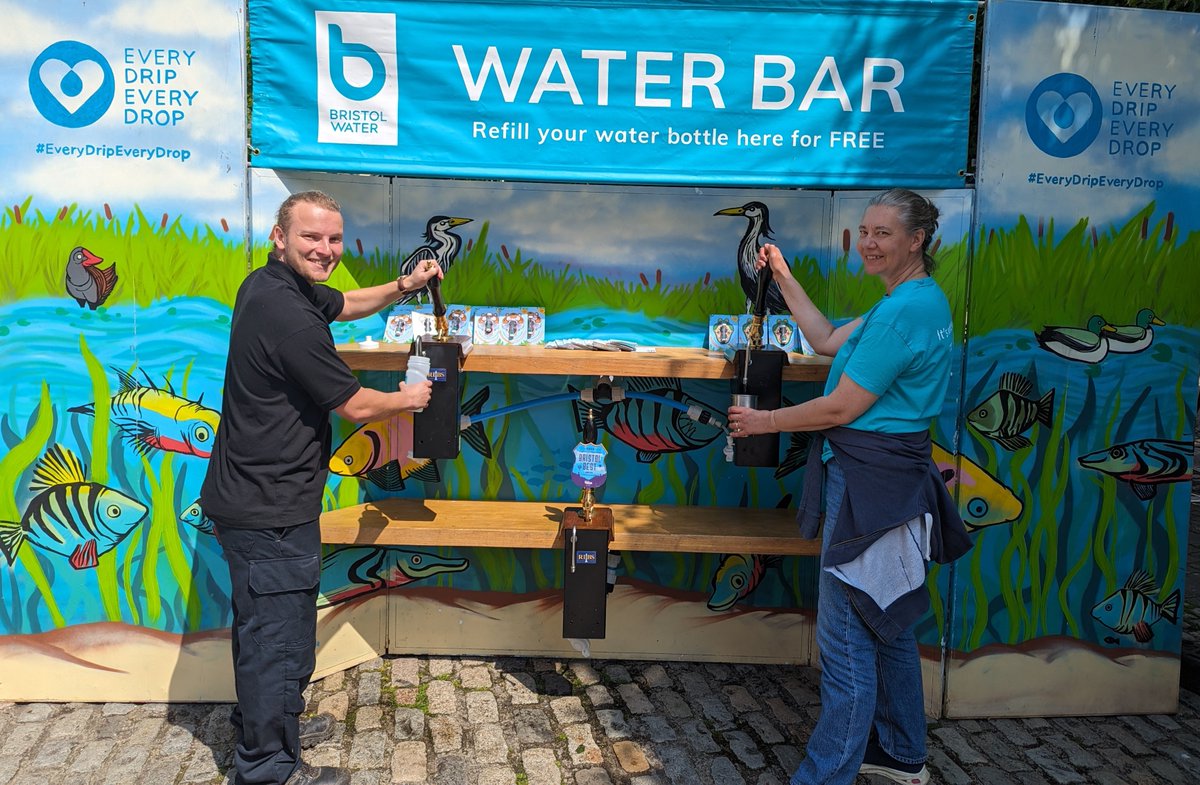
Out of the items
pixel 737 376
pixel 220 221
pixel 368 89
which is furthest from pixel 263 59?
pixel 737 376

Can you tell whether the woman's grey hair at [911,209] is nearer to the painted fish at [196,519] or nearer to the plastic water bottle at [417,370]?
the plastic water bottle at [417,370]

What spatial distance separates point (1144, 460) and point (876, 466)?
1.66 meters

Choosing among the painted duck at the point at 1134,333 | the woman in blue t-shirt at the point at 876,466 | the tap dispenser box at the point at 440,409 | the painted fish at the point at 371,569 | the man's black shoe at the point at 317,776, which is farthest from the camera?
the painted fish at the point at 371,569

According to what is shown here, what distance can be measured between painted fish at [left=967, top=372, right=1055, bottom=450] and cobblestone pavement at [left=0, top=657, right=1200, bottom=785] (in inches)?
47.5

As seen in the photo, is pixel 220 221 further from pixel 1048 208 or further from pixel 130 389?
pixel 1048 208

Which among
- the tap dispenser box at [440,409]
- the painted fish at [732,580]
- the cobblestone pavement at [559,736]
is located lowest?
the cobblestone pavement at [559,736]

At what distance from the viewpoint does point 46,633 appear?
3.74m

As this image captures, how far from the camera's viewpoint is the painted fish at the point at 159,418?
3643 millimetres

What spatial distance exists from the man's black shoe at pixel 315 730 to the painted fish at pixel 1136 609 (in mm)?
3184

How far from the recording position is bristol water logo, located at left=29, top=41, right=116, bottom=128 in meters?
3.46

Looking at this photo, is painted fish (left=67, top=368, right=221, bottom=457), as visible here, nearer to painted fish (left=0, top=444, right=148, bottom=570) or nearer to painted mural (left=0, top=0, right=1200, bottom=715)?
painted mural (left=0, top=0, right=1200, bottom=715)

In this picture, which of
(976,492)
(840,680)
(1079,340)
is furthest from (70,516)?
(1079,340)

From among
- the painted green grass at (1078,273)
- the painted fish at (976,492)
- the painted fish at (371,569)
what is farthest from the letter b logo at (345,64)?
the painted fish at (976,492)

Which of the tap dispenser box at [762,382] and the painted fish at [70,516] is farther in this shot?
the painted fish at [70,516]
